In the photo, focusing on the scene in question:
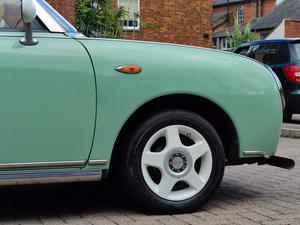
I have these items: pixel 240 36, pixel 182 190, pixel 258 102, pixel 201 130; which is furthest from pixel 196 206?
pixel 240 36

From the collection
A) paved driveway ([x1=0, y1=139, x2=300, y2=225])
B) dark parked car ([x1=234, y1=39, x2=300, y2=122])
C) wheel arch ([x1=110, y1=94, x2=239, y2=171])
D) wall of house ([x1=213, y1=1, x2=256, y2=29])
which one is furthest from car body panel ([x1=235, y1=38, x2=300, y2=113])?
wall of house ([x1=213, y1=1, x2=256, y2=29])

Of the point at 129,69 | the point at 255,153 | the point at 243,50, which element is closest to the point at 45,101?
the point at 129,69

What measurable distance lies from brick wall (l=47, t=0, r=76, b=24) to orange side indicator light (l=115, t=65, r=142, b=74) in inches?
312

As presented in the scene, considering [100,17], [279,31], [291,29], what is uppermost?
[100,17]

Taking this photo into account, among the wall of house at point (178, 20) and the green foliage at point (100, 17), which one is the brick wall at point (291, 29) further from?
the green foliage at point (100, 17)

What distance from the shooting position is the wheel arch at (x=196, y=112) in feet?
13.4

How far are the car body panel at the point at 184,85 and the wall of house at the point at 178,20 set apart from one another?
16261mm

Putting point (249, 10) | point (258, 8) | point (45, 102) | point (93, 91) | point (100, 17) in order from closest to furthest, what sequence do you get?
point (45, 102)
point (93, 91)
point (100, 17)
point (258, 8)
point (249, 10)

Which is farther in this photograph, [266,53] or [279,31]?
[279,31]

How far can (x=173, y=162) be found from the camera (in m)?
4.06

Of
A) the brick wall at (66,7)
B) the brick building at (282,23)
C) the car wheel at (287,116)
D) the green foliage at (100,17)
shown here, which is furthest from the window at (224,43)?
the brick wall at (66,7)

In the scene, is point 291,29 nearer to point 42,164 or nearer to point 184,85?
point 184,85

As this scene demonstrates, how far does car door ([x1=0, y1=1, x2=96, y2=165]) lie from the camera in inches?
145

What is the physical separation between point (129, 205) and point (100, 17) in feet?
34.1
